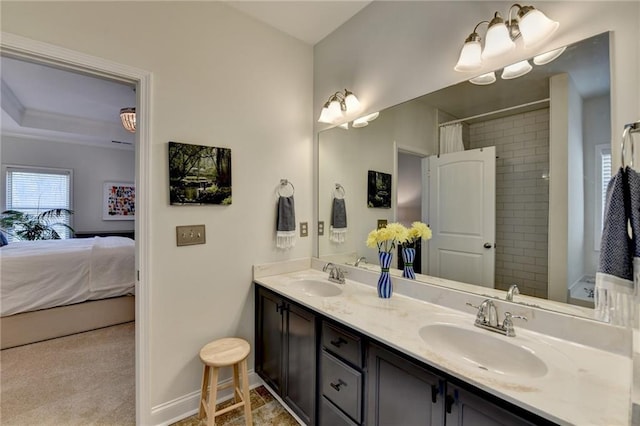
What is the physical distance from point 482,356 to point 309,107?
6.92ft

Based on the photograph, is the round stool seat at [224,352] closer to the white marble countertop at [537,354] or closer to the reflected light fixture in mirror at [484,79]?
the white marble countertop at [537,354]

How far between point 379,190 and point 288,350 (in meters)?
1.24

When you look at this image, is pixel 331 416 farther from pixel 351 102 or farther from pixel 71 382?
pixel 71 382

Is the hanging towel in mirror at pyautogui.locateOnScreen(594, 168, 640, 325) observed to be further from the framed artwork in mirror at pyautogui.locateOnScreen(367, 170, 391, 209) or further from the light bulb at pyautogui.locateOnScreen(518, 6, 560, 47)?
the framed artwork in mirror at pyautogui.locateOnScreen(367, 170, 391, 209)

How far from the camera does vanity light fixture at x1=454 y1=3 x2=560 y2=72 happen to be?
45.1 inches

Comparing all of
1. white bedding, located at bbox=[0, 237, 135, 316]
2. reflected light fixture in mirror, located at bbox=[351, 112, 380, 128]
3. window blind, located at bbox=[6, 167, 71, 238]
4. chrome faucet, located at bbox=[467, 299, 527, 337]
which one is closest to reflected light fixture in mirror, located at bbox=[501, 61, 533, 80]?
reflected light fixture in mirror, located at bbox=[351, 112, 380, 128]

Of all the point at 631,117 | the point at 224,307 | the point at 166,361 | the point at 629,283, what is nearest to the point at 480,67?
the point at 631,117

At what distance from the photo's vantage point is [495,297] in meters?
1.33

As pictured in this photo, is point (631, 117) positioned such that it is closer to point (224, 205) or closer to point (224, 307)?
point (224, 205)

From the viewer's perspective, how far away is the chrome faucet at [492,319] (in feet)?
3.75

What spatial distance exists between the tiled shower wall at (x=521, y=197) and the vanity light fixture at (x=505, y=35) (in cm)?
30

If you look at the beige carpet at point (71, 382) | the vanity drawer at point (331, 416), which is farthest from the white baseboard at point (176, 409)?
the vanity drawer at point (331, 416)

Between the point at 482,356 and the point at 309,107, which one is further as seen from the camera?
the point at 309,107

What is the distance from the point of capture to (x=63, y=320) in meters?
2.84
